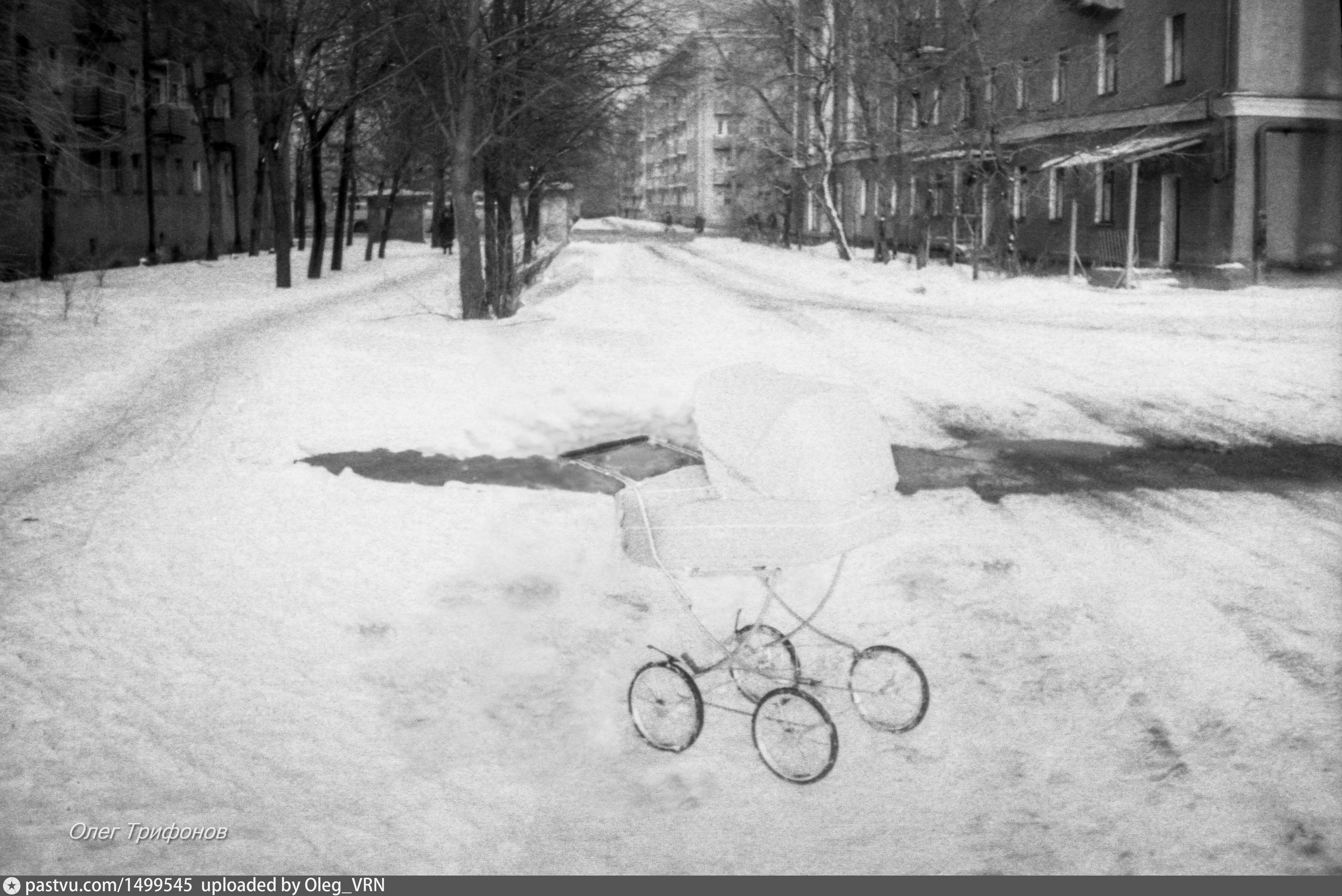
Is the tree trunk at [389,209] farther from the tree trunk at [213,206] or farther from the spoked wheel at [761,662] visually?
the spoked wheel at [761,662]

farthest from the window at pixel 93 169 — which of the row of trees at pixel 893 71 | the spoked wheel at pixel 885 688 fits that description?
the spoked wheel at pixel 885 688

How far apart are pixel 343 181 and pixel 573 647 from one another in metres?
33.6

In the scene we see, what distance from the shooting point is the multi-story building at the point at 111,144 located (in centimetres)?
1958

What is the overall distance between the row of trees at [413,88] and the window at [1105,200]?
486 inches

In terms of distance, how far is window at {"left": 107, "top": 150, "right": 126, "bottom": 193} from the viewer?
1602 inches

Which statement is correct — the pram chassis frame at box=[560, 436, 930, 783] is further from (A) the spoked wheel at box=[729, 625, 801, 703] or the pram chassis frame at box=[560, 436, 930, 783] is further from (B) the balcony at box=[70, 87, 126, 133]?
(B) the balcony at box=[70, 87, 126, 133]

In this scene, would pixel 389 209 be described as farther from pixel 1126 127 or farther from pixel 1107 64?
pixel 1126 127

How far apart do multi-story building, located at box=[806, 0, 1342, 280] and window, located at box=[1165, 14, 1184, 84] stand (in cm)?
4

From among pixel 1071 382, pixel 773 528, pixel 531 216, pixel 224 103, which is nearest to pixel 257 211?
pixel 224 103

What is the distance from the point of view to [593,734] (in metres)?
5.96

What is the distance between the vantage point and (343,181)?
→ 3847 centimetres

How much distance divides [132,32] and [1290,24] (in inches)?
1204

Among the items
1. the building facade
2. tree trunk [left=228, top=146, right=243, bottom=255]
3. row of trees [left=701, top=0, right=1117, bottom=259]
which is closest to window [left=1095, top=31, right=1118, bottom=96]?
row of trees [left=701, top=0, right=1117, bottom=259]

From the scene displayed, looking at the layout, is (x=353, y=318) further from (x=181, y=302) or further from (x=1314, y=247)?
(x=1314, y=247)
